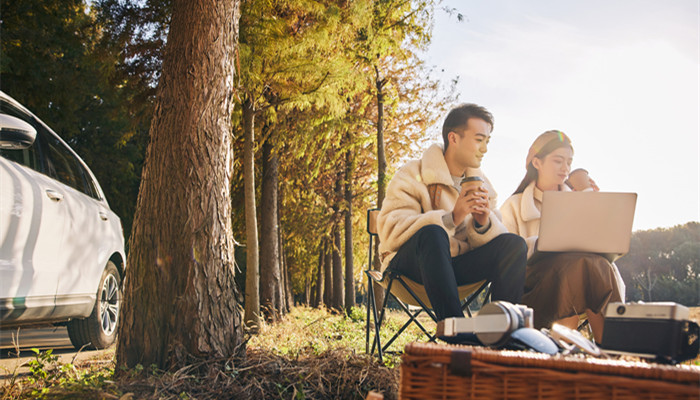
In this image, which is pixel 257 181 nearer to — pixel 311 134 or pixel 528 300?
pixel 311 134

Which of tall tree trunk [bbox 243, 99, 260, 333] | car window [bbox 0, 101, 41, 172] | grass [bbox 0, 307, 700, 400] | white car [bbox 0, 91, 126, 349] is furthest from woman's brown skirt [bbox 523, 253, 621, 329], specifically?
tall tree trunk [bbox 243, 99, 260, 333]

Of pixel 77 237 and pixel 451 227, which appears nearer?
pixel 451 227

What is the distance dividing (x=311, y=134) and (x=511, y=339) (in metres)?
7.26

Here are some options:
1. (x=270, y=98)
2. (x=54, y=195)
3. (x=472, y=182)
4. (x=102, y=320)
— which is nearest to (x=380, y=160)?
(x=270, y=98)

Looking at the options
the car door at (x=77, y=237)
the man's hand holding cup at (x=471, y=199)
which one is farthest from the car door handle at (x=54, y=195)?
the man's hand holding cup at (x=471, y=199)

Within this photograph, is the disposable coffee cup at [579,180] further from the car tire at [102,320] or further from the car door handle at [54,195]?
the car tire at [102,320]

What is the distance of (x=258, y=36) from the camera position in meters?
6.45

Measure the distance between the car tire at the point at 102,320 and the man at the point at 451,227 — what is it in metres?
2.57

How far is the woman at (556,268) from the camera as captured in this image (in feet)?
9.93

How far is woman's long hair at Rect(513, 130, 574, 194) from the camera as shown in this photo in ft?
11.3

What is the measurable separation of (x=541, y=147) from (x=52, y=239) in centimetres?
323

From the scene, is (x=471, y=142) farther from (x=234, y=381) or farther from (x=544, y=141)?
(x=234, y=381)

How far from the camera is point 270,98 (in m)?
7.96

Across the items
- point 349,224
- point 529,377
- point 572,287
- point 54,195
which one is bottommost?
point 349,224
